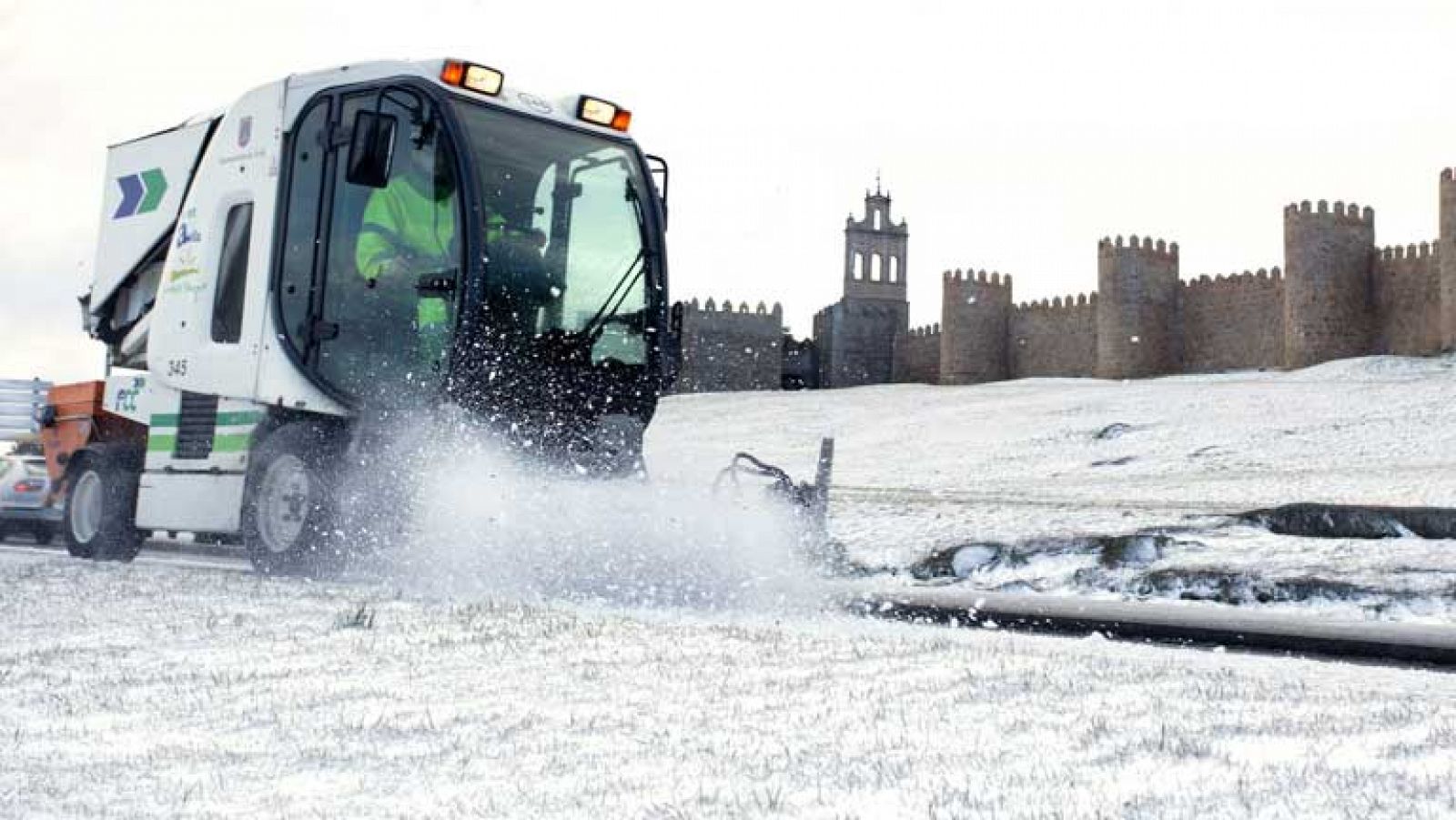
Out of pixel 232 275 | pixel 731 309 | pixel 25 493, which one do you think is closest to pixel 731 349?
pixel 731 309

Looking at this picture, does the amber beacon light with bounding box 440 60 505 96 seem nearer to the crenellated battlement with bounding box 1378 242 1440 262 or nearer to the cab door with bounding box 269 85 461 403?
the cab door with bounding box 269 85 461 403

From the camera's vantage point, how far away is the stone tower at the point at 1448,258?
1399 inches

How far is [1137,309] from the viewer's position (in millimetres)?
43750

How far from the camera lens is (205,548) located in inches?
539

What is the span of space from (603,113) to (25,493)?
30.4ft

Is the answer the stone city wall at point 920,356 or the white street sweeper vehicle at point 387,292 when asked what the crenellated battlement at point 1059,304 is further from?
the white street sweeper vehicle at point 387,292

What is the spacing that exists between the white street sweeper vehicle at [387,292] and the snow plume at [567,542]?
0.97ft

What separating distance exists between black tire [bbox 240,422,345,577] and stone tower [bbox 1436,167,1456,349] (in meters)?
33.9

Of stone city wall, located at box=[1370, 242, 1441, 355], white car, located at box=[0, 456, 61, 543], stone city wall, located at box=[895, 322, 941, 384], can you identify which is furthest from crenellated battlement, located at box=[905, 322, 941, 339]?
white car, located at box=[0, 456, 61, 543]

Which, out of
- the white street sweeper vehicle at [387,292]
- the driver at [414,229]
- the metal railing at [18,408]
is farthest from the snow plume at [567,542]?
the metal railing at [18,408]

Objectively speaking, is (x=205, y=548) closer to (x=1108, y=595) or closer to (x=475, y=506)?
(x=475, y=506)

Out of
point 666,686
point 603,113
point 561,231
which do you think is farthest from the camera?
point 603,113

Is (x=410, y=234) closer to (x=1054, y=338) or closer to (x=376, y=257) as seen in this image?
(x=376, y=257)

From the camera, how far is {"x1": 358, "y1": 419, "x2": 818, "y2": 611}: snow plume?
7.58 meters
